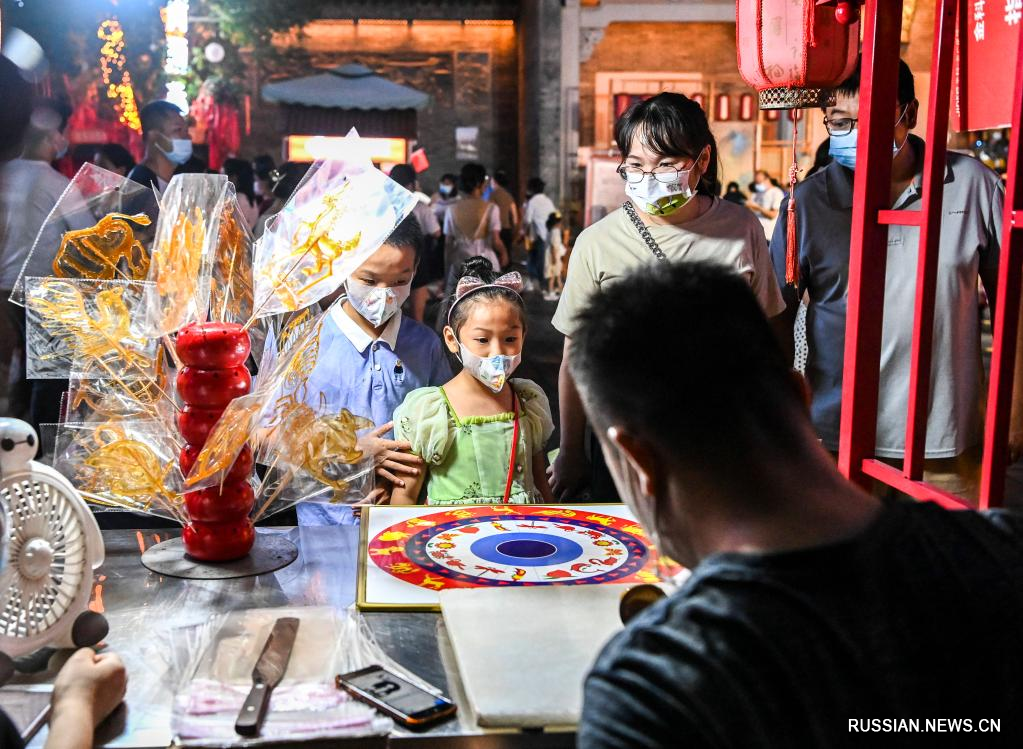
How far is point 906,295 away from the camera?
262 centimetres

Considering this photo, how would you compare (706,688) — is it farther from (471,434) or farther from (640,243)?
(640,243)

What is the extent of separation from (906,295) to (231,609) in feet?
6.12

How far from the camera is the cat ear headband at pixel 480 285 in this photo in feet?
8.16

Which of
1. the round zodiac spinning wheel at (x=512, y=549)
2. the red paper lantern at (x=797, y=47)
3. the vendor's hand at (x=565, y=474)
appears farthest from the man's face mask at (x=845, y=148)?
the round zodiac spinning wheel at (x=512, y=549)

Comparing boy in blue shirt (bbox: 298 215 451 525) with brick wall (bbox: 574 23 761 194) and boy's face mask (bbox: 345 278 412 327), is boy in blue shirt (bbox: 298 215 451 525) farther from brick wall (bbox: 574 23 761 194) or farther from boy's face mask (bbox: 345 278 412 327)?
brick wall (bbox: 574 23 761 194)

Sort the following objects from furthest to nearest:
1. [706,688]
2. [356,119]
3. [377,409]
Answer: [356,119] < [377,409] < [706,688]

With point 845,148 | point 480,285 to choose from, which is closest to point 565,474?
point 480,285

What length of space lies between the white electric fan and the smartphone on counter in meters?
0.39

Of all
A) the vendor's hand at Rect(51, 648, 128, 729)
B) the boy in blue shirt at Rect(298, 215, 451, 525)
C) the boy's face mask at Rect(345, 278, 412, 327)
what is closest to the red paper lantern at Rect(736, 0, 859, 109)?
the boy in blue shirt at Rect(298, 215, 451, 525)

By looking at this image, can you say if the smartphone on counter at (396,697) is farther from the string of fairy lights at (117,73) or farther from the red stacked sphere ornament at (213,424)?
the string of fairy lights at (117,73)

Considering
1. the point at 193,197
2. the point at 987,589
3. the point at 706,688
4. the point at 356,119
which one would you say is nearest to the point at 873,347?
the point at 987,589

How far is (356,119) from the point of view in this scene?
54.0 feet

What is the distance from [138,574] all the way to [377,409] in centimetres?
95

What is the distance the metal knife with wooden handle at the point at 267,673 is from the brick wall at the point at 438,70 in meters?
14.4
